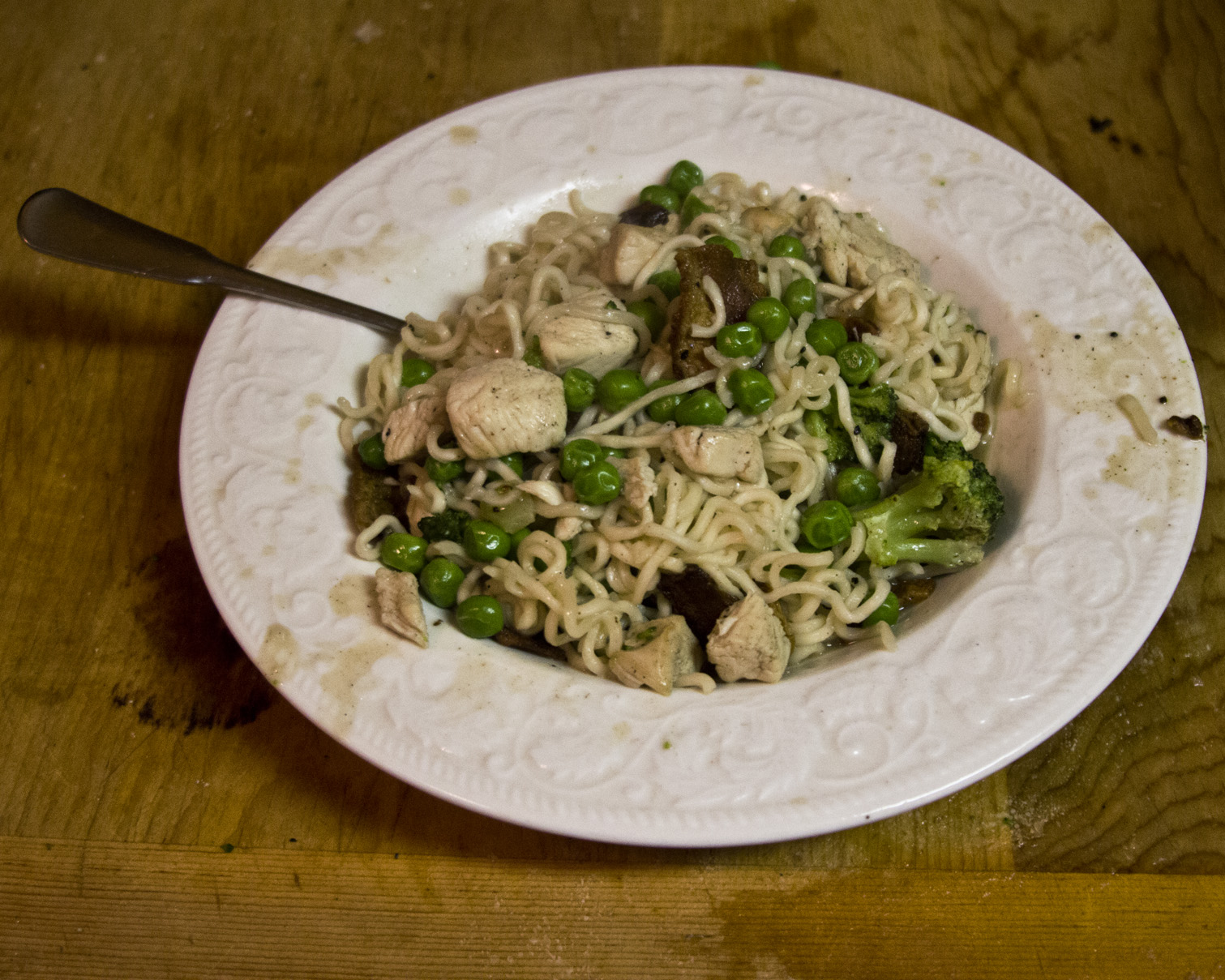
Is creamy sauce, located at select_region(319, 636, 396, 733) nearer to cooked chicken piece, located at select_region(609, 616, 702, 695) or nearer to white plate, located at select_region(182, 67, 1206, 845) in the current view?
white plate, located at select_region(182, 67, 1206, 845)

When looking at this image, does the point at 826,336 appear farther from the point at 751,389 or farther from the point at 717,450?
the point at 717,450

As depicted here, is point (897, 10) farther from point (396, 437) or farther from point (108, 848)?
point (108, 848)

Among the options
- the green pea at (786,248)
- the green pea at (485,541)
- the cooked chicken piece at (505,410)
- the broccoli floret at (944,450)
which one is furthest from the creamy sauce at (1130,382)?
the green pea at (485,541)

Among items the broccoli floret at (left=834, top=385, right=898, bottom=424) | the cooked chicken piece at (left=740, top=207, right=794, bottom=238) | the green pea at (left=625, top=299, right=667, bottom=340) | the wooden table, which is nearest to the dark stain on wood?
the wooden table

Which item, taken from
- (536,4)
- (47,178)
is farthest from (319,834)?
(536,4)

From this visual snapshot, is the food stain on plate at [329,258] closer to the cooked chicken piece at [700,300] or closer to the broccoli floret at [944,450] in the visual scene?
the cooked chicken piece at [700,300]
